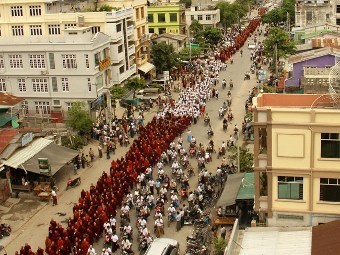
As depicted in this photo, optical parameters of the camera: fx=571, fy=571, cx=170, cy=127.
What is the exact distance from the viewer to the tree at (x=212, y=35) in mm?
67875

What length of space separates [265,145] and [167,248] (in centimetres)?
467

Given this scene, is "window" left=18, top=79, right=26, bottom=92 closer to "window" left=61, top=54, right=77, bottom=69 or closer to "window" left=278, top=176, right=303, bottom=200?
"window" left=61, top=54, right=77, bottom=69

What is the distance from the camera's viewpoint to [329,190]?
17.1 metres

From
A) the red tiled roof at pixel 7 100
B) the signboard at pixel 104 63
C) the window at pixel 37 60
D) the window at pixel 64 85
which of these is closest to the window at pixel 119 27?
the signboard at pixel 104 63

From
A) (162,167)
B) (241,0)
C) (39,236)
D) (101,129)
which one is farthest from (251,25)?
(39,236)

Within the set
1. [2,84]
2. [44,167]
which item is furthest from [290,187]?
[2,84]

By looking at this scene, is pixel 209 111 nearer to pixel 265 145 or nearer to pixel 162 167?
pixel 162 167

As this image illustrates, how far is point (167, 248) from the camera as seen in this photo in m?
18.8

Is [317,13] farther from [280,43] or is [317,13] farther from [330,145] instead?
[330,145]

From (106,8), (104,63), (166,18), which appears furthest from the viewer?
(166,18)

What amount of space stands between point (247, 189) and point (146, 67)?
29.4 m

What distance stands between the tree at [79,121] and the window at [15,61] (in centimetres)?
683

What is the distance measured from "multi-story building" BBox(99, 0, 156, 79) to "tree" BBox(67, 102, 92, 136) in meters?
15.2

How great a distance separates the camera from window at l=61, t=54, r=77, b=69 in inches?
1476
